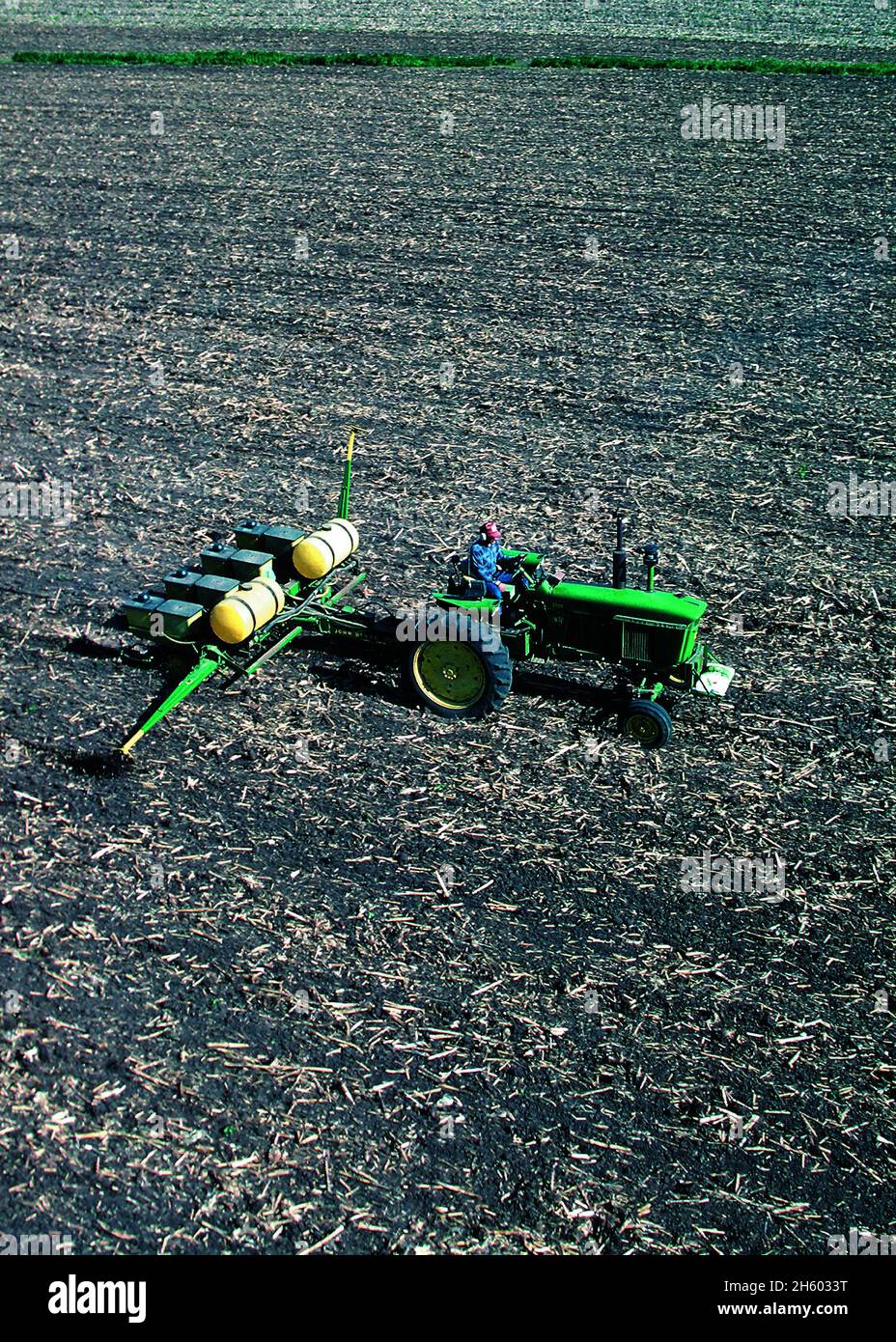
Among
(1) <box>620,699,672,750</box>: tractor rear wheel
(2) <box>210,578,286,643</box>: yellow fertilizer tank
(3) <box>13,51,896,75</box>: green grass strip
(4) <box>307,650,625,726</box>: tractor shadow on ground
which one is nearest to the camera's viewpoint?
(1) <box>620,699,672,750</box>: tractor rear wheel

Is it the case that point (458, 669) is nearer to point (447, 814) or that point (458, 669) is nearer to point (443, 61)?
point (447, 814)

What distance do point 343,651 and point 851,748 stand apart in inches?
138

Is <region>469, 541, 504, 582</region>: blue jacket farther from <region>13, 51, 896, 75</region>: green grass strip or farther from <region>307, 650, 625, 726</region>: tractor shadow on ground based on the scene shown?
<region>13, 51, 896, 75</region>: green grass strip

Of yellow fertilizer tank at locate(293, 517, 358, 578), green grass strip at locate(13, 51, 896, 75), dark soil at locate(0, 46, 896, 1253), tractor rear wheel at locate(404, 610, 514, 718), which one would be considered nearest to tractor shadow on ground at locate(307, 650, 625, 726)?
dark soil at locate(0, 46, 896, 1253)

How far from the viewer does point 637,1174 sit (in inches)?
203

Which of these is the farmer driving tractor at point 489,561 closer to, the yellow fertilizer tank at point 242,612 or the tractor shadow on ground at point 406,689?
the tractor shadow on ground at point 406,689

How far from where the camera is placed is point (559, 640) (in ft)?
25.4

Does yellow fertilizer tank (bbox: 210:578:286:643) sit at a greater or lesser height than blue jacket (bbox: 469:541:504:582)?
lesser

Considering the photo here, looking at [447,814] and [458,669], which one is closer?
[447,814]

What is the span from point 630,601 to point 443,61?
991 inches

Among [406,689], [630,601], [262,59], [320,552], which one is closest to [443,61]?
[262,59]

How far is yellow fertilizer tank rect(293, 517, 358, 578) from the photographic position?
8.34m

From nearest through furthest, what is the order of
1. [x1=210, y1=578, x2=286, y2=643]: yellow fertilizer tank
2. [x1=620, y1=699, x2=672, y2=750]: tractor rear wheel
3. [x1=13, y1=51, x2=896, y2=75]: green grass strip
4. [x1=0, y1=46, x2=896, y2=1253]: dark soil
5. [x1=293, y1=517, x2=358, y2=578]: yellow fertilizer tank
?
[x1=0, y1=46, x2=896, y2=1253]: dark soil
[x1=620, y1=699, x2=672, y2=750]: tractor rear wheel
[x1=210, y1=578, x2=286, y2=643]: yellow fertilizer tank
[x1=293, y1=517, x2=358, y2=578]: yellow fertilizer tank
[x1=13, y1=51, x2=896, y2=75]: green grass strip
